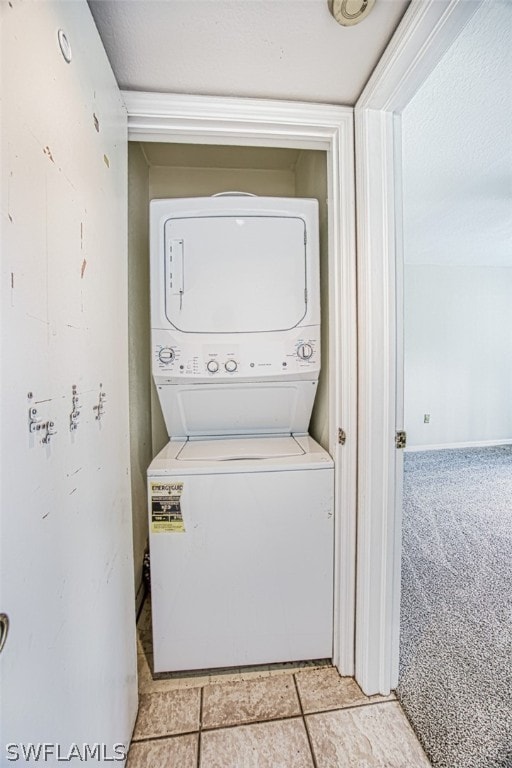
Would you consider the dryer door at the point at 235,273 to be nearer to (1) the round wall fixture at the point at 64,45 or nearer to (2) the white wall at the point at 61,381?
(2) the white wall at the point at 61,381

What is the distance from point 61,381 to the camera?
0.66 metres

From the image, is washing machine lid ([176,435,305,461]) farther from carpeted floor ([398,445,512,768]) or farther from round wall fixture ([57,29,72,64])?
round wall fixture ([57,29,72,64])

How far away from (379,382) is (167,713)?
1454 mm

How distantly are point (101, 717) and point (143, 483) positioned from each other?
3.16ft

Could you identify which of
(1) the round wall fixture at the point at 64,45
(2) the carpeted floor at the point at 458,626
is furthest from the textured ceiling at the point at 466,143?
(2) the carpeted floor at the point at 458,626

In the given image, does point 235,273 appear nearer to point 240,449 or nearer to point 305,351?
point 305,351

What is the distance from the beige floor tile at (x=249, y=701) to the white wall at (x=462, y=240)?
2.56 metres

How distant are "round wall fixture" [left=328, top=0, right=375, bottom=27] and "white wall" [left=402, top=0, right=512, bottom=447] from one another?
23.3 inches

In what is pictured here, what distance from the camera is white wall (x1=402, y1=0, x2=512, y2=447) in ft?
4.43

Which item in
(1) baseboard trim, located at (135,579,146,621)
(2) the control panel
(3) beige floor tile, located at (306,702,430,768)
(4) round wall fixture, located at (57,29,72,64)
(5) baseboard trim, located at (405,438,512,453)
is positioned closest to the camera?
(4) round wall fixture, located at (57,29,72,64)

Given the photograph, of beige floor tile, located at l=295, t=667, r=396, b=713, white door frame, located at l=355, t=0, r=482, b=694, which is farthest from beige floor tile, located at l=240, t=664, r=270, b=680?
white door frame, located at l=355, t=0, r=482, b=694

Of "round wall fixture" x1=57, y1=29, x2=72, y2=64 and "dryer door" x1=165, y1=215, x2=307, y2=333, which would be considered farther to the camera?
"dryer door" x1=165, y1=215, x2=307, y2=333

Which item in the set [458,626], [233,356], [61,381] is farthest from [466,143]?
[458,626]

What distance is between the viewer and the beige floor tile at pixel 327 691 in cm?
115
